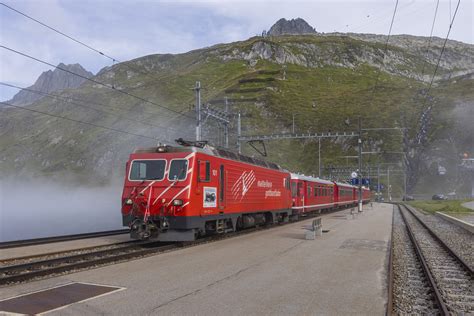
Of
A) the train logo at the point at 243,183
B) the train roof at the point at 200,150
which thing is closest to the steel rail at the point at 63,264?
the train roof at the point at 200,150

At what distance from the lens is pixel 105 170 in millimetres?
116750

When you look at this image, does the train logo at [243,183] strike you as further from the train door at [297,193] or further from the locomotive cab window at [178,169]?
the train door at [297,193]

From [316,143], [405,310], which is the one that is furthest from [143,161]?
[316,143]

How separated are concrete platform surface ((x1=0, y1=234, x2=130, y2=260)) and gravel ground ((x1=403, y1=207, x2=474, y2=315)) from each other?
1129cm

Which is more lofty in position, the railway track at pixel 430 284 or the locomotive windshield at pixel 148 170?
the locomotive windshield at pixel 148 170

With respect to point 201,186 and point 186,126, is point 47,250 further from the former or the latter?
point 186,126

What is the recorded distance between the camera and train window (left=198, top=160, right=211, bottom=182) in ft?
53.6

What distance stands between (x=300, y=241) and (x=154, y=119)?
374ft

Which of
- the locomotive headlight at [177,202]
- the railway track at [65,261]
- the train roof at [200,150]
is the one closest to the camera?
the railway track at [65,261]

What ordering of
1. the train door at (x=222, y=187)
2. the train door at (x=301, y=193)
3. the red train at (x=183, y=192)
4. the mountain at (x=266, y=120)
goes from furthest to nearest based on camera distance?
the mountain at (x=266, y=120), the train door at (x=301, y=193), the train door at (x=222, y=187), the red train at (x=183, y=192)

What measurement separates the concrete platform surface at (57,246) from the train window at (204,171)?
14.0 ft

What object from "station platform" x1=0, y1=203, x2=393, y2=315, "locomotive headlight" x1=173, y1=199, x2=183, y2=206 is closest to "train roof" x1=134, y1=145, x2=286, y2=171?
"locomotive headlight" x1=173, y1=199, x2=183, y2=206

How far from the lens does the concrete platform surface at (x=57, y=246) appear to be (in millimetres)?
14416

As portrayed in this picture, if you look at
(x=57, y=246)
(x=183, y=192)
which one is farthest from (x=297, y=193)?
(x=57, y=246)
